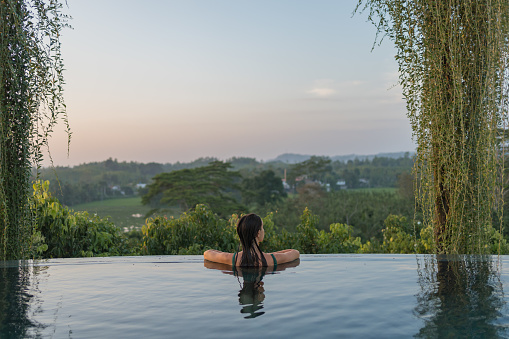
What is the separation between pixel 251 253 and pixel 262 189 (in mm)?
34358

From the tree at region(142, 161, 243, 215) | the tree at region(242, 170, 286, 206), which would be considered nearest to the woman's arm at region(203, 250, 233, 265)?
the tree at region(142, 161, 243, 215)

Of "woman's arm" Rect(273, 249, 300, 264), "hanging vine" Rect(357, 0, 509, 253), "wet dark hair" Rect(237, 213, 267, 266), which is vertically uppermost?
"hanging vine" Rect(357, 0, 509, 253)

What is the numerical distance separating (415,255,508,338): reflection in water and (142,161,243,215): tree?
3011 cm

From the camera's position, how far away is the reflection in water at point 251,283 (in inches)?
125

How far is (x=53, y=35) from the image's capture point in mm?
5355

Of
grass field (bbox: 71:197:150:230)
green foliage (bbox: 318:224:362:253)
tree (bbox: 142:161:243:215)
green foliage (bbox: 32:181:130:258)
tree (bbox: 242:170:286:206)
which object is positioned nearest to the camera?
green foliage (bbox: 32:181:130:258)

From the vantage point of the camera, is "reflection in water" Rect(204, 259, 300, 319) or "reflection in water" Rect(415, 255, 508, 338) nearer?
"reflection in water" Rect(415, 255, 508, 338)

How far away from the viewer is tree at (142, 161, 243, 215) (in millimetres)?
35406

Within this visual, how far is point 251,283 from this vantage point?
406cm

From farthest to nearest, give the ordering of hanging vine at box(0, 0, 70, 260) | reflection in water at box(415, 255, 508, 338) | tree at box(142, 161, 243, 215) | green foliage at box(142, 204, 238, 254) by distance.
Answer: tree at box(142, 161, 243, 215) < green foliage at box(142, 204, 238, 254) < hanging vine at box(0, 0, 70, 260) < reflection in water at box(415, 255, 508, 338)

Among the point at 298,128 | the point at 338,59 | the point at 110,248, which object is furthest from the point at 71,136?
the point at 298,128

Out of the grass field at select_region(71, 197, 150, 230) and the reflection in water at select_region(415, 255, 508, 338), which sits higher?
the reflection in water at select_region(415, 255, 508, 338)

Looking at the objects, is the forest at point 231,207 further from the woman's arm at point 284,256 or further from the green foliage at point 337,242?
the woman's arm at point 284,256

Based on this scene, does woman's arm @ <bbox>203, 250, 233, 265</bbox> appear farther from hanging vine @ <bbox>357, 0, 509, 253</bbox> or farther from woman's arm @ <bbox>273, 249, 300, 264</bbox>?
hanging vine @ <bbox>357, 0, 509, 253</bbox>
